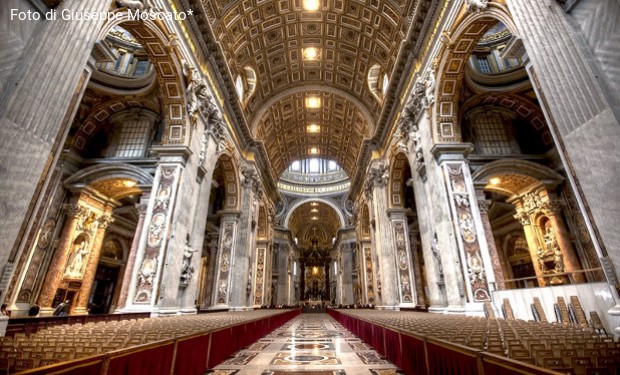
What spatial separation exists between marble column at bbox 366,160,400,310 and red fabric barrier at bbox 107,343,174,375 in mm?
12493

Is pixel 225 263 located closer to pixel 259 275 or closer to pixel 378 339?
pixel 259 275

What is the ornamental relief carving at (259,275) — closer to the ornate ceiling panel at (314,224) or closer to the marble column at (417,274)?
the marble column at (417,274)

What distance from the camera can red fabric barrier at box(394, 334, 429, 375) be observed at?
10.8 ft

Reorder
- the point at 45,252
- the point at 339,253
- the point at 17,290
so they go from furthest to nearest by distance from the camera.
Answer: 1. the point at 339,253
2. the point at 45,252
3. the point at 17,290

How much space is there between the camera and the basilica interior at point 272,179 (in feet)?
12.4

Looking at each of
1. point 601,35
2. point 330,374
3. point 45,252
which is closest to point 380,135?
point 601,35

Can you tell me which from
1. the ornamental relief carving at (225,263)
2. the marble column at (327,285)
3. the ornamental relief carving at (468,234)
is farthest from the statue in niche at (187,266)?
the marble column at (327,285)

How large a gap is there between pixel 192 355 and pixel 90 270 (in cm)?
1210

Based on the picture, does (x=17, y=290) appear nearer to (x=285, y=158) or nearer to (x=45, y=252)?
(x=45, y=252)

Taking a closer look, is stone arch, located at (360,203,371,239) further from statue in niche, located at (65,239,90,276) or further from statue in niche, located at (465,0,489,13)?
statue in niche, located at (65,239,90,276)

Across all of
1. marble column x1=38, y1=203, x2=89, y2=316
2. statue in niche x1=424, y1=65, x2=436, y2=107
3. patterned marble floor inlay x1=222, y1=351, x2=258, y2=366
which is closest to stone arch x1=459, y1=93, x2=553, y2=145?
statue in niche x1=424, y1=65, x2=436, y2=107

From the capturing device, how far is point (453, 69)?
9211 millimetres

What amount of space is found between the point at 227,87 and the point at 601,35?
12222mm

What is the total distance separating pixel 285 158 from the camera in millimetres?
26047
